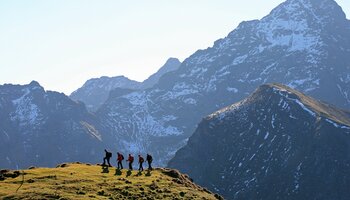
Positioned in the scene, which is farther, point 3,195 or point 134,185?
point 134,185

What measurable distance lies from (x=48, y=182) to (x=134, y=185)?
1125 cm

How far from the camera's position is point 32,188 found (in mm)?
68688

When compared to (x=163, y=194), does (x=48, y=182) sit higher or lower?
higher

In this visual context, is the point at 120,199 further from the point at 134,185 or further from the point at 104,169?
the point at 104,169

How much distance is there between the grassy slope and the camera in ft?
217

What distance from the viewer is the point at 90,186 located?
72.1m

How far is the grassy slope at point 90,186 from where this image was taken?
6625cm

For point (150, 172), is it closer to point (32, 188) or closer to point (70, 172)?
point (70, 172)

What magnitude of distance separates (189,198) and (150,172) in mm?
20003

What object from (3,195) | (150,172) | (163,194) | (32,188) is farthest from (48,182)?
(150,172)

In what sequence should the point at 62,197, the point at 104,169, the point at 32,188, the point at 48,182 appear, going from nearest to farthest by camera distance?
the point at 62,197 < the point at 32,188 < the point at 48,182 < the point at 104,169

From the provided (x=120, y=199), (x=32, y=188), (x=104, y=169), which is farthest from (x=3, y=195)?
(x=104, y=169)

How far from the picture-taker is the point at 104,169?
300 ft

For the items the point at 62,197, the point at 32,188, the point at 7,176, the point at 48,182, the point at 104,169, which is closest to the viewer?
the point at 62,197
